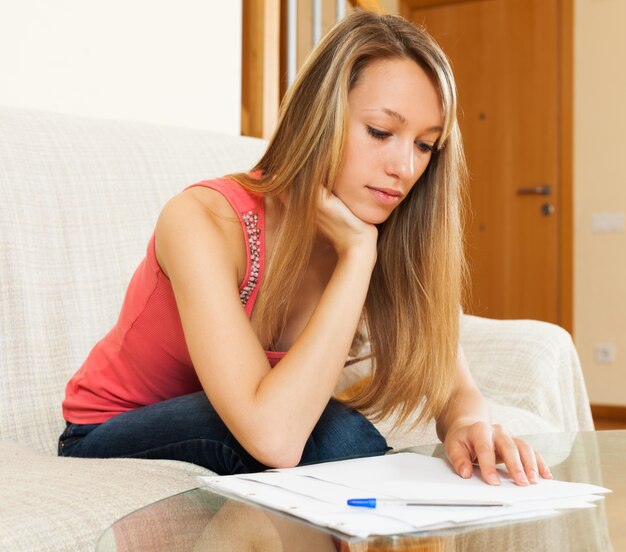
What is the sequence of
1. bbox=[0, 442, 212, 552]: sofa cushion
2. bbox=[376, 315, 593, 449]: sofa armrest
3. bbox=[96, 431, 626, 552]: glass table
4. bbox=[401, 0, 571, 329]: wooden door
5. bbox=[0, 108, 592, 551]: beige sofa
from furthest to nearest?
bbox=[401, 0, 571, 329]: wooden door
bbox=[376, 315, 593, 449]: sofa armrest
bbox=[0, 108, 592, 551]: beige sofa
bbox=[0, 442, 212, 552]: sofa cushion
bbox=[96, 431, 626, 552]: glass table

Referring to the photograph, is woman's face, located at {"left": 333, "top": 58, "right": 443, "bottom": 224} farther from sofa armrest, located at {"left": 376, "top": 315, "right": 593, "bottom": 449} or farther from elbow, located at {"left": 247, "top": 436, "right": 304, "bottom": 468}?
sofa armrest, located at {"left": 376, "top": 315, "right": 593, "bottom": 449}

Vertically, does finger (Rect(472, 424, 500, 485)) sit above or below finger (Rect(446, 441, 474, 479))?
above

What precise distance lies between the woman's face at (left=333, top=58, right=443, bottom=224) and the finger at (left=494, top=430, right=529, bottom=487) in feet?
1.31

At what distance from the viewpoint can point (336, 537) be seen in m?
0.61

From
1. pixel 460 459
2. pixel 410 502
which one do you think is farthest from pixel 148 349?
pixel 410 502

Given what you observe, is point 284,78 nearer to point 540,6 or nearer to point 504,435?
point 504,435

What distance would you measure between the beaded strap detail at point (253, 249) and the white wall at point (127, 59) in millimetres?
803

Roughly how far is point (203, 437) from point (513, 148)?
387 cm

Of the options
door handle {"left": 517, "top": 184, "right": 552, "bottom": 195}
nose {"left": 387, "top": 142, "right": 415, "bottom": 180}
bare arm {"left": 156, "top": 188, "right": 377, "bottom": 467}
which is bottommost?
bare arm {"left": 156, "top": 188, "right": 377, "bottom": 467}

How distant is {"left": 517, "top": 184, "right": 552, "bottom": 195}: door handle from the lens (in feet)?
14.8

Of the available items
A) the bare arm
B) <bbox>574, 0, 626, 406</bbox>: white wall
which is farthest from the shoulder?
<bbox>574, 0, 626, 406</bbox>: white wall

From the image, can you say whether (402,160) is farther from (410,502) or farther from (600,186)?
(600,186)

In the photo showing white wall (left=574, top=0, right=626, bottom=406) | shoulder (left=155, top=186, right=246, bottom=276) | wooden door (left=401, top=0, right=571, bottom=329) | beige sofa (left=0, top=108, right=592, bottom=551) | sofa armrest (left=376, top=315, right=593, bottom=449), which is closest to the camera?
shoulder (left=155, top=186, right=246, bottom=276)

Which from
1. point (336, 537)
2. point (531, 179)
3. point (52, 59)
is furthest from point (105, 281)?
point (531, 179)
